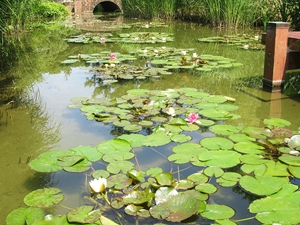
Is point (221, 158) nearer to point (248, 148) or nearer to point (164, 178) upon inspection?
point (248, 148)

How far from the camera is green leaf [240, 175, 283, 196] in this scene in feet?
4.71

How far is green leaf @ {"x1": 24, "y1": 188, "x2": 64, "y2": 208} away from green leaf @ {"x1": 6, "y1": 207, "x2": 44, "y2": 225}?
0.15 feet

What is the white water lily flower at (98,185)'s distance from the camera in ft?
4.66

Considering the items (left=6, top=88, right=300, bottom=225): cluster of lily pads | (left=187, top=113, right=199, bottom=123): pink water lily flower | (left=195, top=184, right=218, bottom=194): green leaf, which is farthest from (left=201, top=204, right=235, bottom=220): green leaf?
(left=187, top=113, right=199, bottom=123): pink water lily flower

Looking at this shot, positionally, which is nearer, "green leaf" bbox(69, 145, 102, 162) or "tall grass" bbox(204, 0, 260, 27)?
"green leaf" bbox(69, 145, 102, 162)

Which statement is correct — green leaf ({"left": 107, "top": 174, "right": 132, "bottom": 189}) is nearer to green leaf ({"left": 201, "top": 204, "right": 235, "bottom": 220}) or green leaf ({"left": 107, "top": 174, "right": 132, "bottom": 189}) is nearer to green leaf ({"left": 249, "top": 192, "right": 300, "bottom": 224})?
green leaf ({"left": 201, "top": 204, "right": 235, "bottom": 220})

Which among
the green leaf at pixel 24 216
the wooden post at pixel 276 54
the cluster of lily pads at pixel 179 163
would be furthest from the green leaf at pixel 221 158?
the wooden post at pixel 276 54

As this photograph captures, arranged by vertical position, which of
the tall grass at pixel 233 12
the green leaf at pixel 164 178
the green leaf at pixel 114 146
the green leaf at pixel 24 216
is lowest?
the green leaf at pixel 24 216

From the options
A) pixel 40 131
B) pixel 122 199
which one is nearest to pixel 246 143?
pixel 122 199

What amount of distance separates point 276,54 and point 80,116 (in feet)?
5.49

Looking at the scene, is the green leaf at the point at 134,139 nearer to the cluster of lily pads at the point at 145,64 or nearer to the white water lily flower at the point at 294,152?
the white water lily flower at the point at 294,152

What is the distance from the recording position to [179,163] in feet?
5.63

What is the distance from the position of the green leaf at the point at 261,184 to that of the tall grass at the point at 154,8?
8311 mm

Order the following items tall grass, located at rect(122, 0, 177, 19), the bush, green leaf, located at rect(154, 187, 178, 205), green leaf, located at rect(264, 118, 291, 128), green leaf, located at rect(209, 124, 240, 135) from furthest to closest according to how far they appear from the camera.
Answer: the bush → tall grass, located at rect(122, 0, 177, 19) → green leaf, located at rect(264, 118, 291, 128) → green leaf, located at rect(209, 124, 240, 135) → green leaf, located at rect(154, 187, 178, 205)
